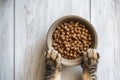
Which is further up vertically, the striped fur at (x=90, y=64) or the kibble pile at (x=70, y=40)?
the kibble pile at (x=70, y=40)

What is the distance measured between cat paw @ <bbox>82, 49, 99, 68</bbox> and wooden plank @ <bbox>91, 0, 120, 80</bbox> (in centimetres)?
13

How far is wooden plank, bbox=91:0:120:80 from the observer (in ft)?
4.23

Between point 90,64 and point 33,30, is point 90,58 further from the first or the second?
point 33,30

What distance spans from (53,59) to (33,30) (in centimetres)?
21

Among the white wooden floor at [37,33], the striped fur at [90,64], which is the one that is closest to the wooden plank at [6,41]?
the white wooden floor at [37,33]

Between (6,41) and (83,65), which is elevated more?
(6,41)

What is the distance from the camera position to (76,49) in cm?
120

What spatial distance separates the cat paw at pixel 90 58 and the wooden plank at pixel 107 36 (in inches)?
5.1

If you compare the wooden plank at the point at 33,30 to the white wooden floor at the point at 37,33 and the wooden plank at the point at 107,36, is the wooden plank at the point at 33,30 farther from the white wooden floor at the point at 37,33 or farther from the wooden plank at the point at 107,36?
the wooden plank at the point at 107,36

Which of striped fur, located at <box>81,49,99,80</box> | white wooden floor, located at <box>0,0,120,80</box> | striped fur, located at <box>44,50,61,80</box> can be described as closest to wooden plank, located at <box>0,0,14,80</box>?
white wooden floor, located at <box>0,0,120,80</box>

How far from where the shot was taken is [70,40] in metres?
1.20

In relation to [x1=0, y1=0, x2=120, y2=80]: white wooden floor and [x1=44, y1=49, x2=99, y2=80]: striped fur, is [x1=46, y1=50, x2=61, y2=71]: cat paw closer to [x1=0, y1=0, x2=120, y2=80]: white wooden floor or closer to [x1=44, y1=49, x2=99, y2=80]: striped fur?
[x1=44, y1=49, x2=99, y2=80]: striped fur

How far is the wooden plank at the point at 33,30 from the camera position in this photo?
4.15ft

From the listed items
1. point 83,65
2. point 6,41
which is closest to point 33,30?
point 6,41
